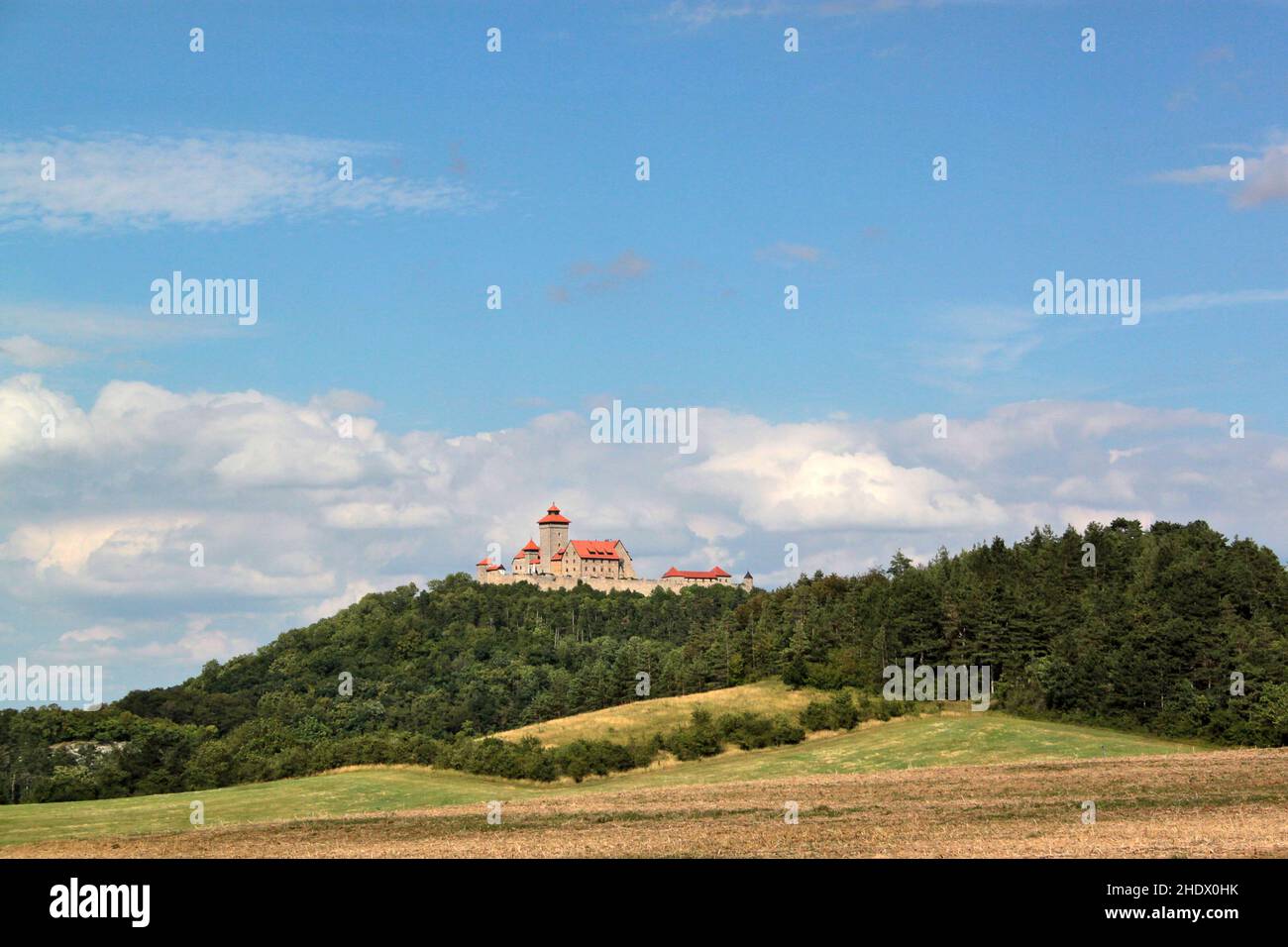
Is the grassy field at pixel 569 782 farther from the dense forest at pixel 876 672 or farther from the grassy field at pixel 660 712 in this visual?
the grassy field at pixel 660 712

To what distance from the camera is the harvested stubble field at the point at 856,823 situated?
35.7m

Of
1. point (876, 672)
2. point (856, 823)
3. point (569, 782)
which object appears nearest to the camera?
point (856, 823)

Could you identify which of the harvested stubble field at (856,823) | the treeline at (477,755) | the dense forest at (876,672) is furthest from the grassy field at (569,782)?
the dense forest at (876,672)

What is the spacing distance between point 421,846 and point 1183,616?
77.5 m

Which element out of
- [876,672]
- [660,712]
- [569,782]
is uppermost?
→ [876,672]

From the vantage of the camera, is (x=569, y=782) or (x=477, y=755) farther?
(x=477, y=755)

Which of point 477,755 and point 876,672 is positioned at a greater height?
point 876,672

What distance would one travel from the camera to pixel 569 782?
267 ft

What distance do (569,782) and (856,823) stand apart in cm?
4167

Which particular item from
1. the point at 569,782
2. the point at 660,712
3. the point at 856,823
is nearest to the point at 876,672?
the point at 660,712

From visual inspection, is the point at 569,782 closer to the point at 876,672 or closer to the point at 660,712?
the point at 660,712

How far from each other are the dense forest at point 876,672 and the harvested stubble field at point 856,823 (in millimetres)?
28037
